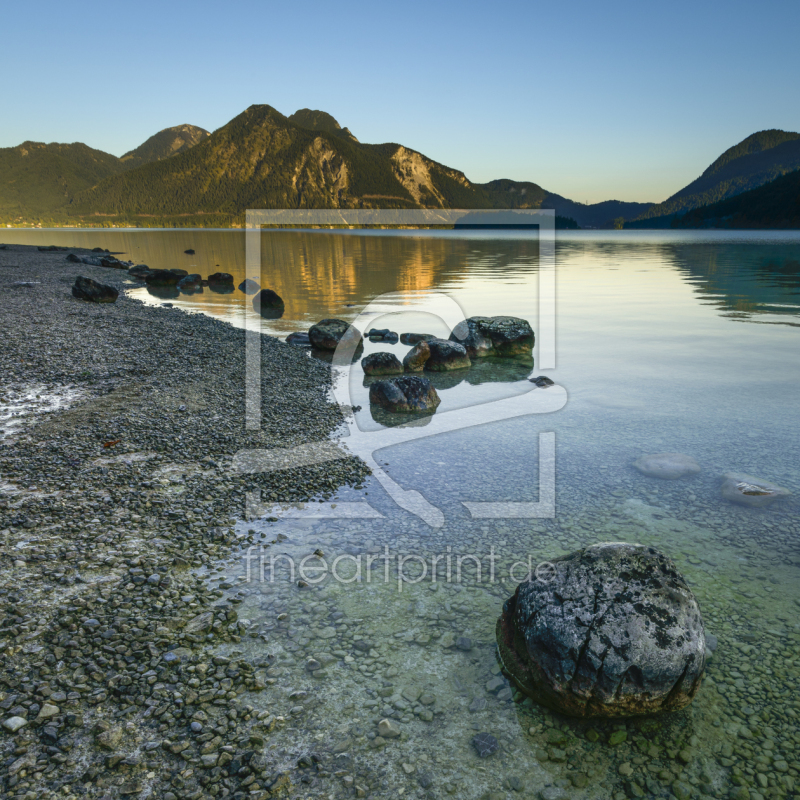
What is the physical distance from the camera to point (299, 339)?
71.9 ft

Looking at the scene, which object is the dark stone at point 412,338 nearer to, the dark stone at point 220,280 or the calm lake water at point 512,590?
the calm lake water at point 512,590

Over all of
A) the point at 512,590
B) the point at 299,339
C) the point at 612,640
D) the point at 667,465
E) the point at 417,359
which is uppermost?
the point at 299,339

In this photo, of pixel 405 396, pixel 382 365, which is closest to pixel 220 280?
pixel 382 365

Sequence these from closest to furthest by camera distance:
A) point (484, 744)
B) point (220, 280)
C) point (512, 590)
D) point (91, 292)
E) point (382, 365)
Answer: point (484, 744), point (512, 590), point (382, 365), point (91, 292), point (220, 280)

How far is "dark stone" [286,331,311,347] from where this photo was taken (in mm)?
21453

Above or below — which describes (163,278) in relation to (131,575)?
above

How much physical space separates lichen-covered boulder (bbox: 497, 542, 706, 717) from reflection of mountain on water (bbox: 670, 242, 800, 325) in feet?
90.4

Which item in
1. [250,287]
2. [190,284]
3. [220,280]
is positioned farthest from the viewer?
[220,280]

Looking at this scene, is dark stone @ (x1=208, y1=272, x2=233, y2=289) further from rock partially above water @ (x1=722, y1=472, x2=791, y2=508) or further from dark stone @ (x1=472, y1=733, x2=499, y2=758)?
dark stone @ (x1=472, y1=733, x2=499, y2=758)

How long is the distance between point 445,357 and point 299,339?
697cm

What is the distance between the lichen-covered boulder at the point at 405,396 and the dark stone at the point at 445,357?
3837mm

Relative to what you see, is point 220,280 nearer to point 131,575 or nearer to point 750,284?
point 131,575

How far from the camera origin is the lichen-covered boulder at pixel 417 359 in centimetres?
1814

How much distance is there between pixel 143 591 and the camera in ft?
20.5
